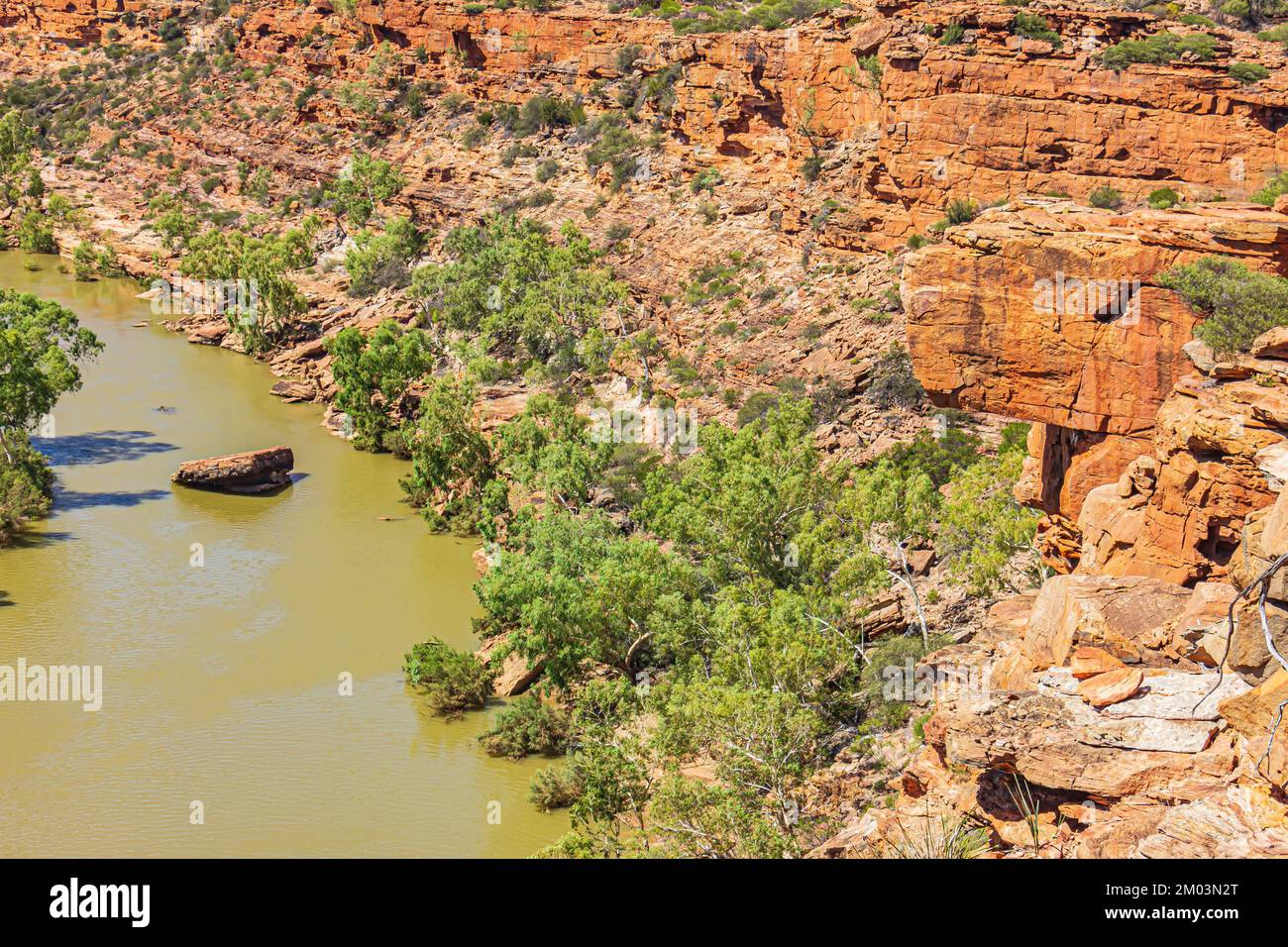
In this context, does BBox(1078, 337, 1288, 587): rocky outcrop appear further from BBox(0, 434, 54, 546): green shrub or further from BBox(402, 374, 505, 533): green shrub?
BBox(0, 434, 54, 546): green shrub

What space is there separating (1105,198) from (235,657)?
3106 centimetres

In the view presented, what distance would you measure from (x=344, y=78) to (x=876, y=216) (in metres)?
53.0

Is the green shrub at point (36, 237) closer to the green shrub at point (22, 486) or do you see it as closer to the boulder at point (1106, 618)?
the green shrub at point (22, 486)

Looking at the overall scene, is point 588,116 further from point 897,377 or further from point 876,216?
point 897,377

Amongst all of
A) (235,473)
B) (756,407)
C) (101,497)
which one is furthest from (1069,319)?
(101,497)

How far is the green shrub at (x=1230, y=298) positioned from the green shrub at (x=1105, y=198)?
2211 centimetres

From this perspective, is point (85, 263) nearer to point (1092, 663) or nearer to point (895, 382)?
point (895, 382)

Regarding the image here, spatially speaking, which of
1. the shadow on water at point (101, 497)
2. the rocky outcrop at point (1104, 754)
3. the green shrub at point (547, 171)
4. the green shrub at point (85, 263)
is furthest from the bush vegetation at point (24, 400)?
the rocky outcrop at point (1104, 754)

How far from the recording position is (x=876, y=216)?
49312 millimetres

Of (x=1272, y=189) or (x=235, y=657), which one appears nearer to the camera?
(x=235, y=657)

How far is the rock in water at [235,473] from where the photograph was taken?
48.1 metres

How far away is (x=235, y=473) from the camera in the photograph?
48.0 metres

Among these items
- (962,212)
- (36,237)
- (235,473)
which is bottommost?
(235,473)

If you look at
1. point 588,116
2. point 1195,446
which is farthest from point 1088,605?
point 588,116
